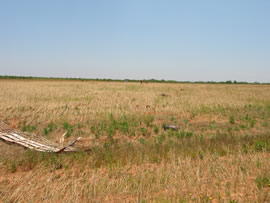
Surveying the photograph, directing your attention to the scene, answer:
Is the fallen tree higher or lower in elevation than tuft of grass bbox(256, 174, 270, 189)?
lower

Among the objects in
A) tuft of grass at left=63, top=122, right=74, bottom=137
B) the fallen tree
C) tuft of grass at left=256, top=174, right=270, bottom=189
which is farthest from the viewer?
tuft of grass at left=63, top=122, right=74, bottom=137

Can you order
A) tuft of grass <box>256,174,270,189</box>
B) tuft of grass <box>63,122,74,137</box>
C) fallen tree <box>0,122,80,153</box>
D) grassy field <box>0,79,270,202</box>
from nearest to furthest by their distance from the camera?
grassy field <box>0,79,270,202</box> < tuft of grass <box>256,174,270,189</box> < fallen tree <box>0,122,80,153</box> < tuft of grass <box>63,122,74,137</box>

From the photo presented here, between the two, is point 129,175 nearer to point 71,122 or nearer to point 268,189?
point 268,189

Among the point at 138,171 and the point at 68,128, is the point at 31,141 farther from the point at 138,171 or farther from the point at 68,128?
the point at 138,171

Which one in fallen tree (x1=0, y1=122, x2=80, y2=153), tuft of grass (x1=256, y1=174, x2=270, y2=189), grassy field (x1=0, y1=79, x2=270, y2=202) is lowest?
fallen tree (x1=0, y1=122, x2=80, y2=153)

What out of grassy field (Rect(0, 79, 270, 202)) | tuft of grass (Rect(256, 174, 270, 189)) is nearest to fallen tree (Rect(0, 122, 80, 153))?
grassy field (Rect(0, 79, 270, 202))

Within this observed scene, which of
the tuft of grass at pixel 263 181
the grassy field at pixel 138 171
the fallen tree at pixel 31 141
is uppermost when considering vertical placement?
the tuft of grass at pixel 263 181

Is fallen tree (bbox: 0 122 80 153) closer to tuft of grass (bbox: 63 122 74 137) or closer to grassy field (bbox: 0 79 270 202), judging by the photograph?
grassy field (bbox: 0 79 270 202)

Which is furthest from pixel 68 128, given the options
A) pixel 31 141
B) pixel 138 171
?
pixel 138 171

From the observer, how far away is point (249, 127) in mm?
11078

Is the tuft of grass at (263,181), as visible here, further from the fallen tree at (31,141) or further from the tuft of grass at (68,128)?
the tuft of grass at (68,128)

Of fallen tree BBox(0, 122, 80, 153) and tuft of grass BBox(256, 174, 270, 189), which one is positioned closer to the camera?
tuft of grass BBox(256, 174, 270, 189)

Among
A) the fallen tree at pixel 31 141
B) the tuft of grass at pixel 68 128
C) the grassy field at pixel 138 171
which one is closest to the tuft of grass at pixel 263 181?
the grassy field at pixel 138 171

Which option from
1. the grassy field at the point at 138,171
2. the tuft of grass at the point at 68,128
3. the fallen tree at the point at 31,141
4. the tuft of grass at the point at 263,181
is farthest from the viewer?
the tuft of grass at the point at 68,128
